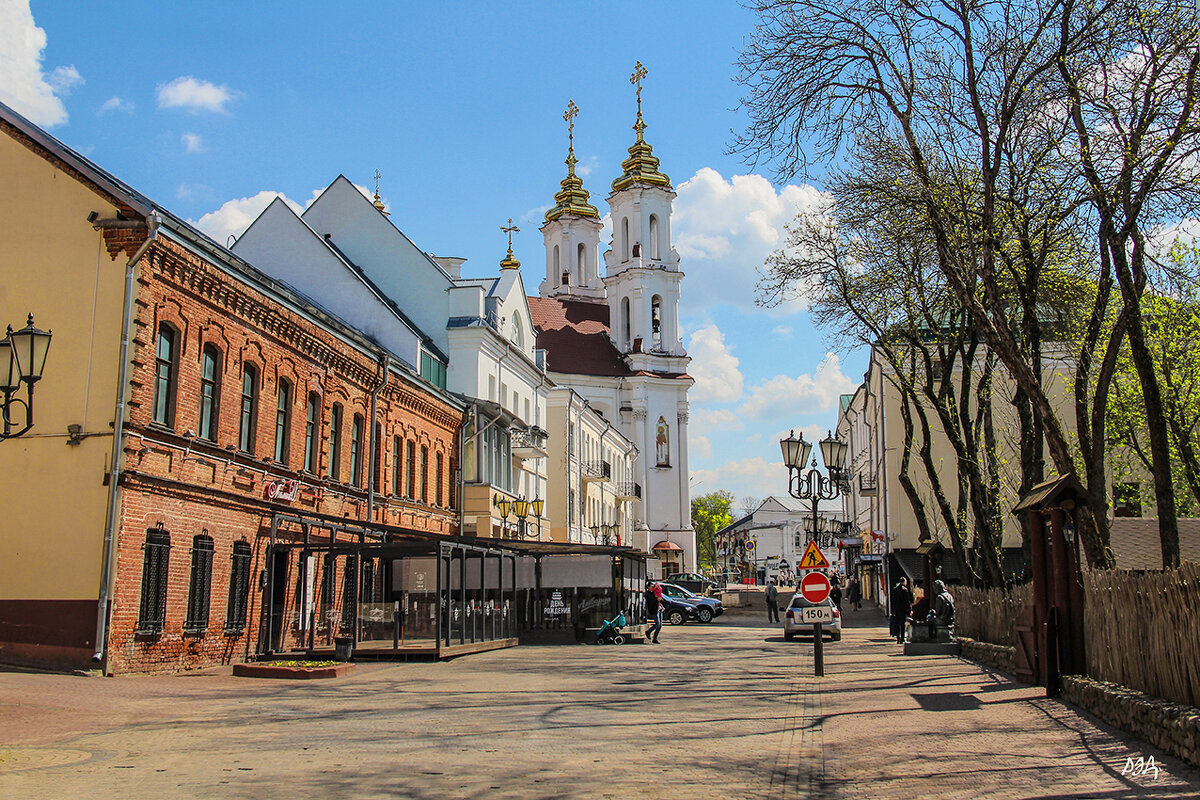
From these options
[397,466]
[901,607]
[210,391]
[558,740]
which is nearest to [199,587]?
[210,391]

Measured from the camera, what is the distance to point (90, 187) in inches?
671

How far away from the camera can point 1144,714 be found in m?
10.1

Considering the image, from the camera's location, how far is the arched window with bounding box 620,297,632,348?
8088 cm

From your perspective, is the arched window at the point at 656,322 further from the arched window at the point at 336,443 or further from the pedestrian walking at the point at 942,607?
the pedestrian walking at the point at 942,607

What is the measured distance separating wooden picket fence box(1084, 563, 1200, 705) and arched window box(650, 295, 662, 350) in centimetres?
6702

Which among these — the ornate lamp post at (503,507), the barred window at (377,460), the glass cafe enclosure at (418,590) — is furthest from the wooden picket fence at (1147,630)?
the ornate lamp post at (503,507)

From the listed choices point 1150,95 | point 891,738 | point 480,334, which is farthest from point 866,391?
point 891,738

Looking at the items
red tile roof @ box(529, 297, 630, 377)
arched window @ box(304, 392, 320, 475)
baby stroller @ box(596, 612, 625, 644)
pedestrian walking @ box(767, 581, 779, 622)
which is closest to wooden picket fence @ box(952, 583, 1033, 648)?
baby stroller @ box(596, 612, 625, 644)

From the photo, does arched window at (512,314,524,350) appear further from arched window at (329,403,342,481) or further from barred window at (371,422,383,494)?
arched window at (329,403,342,481)

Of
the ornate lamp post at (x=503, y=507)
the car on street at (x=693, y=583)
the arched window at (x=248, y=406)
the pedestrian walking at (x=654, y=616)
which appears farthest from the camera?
the car on street at (x=693, y=583)

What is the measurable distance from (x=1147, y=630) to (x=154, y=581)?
13656mm

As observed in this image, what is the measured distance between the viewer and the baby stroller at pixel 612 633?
94.9ft

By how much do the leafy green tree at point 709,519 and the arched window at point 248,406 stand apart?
12649cm

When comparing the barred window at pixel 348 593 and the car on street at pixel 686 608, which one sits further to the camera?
the car on street at pixel 686 608
